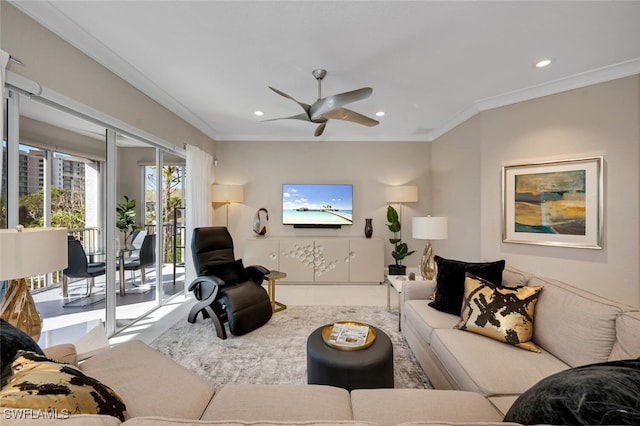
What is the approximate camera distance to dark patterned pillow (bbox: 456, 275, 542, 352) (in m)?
1.56

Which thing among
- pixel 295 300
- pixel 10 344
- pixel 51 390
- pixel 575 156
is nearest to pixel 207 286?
pixel 295 300

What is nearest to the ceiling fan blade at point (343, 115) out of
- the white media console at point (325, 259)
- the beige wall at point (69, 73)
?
the beige wall at point (69, 73)

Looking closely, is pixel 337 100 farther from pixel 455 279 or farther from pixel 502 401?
pixel 502 401

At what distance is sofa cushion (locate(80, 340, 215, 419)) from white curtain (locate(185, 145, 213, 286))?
2.38 meters

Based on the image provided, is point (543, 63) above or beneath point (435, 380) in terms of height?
above

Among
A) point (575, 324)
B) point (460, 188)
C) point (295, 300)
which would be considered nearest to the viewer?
point (575, 324)

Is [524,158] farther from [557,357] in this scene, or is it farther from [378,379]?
[378,379]

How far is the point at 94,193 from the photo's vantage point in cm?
236

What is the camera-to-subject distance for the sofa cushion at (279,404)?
0.99m

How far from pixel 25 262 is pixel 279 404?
54.5 inches

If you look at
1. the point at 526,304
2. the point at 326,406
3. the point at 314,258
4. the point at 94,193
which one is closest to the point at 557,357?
the point at 526,304

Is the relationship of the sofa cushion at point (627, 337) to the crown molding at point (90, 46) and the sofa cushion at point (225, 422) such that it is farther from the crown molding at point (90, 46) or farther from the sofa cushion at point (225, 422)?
the crown molding at point (90, 46)

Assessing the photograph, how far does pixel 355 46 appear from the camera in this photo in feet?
6.77

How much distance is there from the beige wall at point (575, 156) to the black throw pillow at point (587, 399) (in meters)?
2.51
